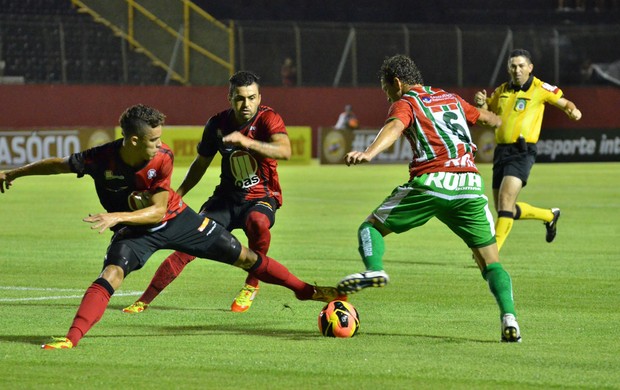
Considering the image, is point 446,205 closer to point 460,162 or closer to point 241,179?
point 460,162

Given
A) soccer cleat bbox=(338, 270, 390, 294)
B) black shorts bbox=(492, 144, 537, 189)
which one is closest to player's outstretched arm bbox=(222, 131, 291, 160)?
soccer cleat bbox=(338, 270, 390, 294)

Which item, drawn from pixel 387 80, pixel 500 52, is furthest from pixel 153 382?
pixel 500 52

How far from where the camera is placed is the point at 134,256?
27.8 ft

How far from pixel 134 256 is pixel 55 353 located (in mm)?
975

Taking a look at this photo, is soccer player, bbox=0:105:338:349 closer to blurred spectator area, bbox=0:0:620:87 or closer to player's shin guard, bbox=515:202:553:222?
player's shin guard, bbox=515:202:553:222

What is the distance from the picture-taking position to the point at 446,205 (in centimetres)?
875

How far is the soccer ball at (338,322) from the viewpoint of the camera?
867cm

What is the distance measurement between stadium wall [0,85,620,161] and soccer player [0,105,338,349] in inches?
1092

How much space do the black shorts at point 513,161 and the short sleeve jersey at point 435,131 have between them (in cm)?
522

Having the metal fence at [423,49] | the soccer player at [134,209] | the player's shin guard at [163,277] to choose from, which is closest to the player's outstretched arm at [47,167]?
the soccer player at [134,209]

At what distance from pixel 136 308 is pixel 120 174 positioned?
1.88 meters

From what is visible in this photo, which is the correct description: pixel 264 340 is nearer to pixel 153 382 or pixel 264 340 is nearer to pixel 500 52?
pixel 153 382

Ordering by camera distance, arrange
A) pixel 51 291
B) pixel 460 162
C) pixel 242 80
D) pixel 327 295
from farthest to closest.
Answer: pixel 51 291 → pixel 242 80 → pixel 327 295 → pixel 460 162

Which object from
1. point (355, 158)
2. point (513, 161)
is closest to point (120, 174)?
point (355, 158)
